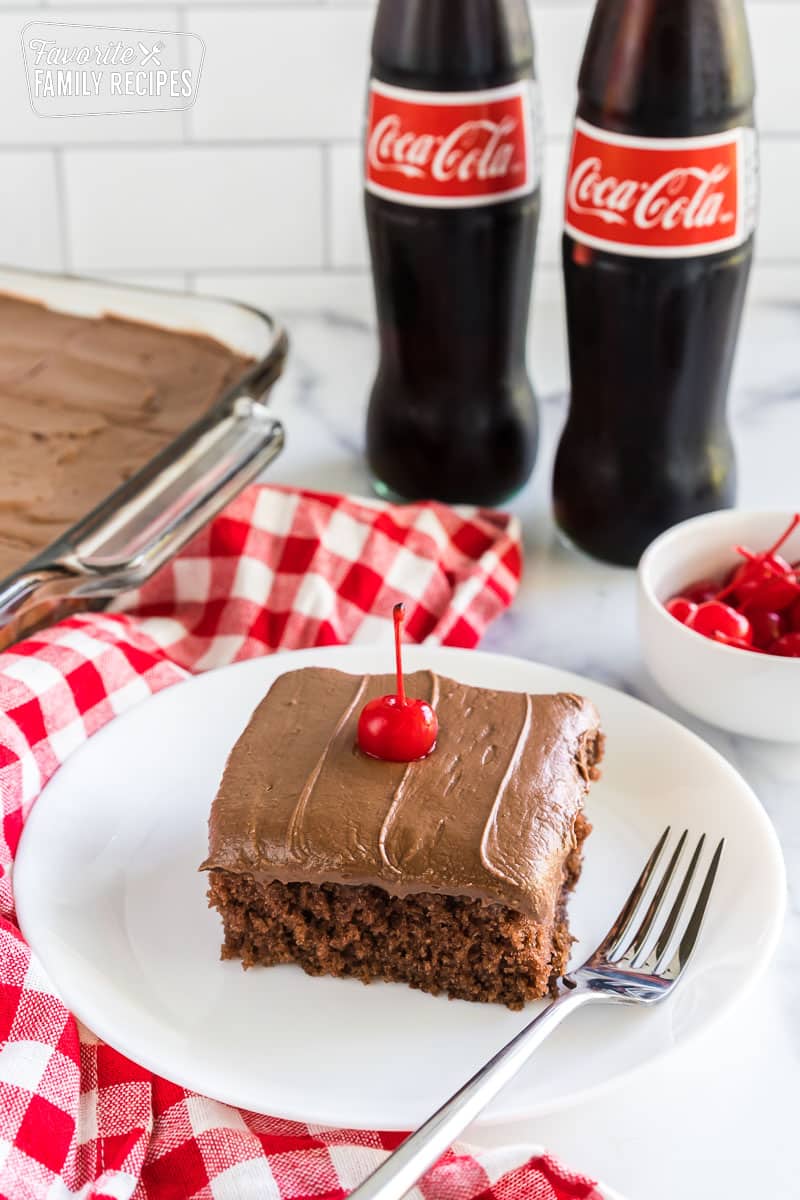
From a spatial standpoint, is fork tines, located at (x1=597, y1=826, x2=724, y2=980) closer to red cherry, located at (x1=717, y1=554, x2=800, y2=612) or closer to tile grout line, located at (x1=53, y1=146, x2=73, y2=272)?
red cherry, located at (x1=717, y1=554, x2=800, y2=612)

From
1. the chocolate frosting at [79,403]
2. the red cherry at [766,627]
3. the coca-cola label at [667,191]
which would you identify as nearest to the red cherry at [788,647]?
the red cherry at [766,627]

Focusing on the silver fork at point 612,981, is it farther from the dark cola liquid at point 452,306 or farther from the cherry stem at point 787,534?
the dark cola liquid at point 452,306

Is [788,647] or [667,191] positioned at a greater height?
[667,191]

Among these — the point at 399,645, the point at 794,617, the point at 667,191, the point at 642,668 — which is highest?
the point at 667,191

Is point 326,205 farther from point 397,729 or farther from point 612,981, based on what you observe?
point 612,981

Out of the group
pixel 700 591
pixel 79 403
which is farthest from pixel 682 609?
pixel 79 403

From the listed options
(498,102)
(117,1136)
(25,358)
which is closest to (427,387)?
(498,102)

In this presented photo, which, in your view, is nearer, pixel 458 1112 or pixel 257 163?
pixel 458 1112

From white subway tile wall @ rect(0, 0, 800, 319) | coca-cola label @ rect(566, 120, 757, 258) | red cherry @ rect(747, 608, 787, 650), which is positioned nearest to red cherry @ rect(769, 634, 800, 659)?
red cherry @ rect(747, 608, 787, 650)
